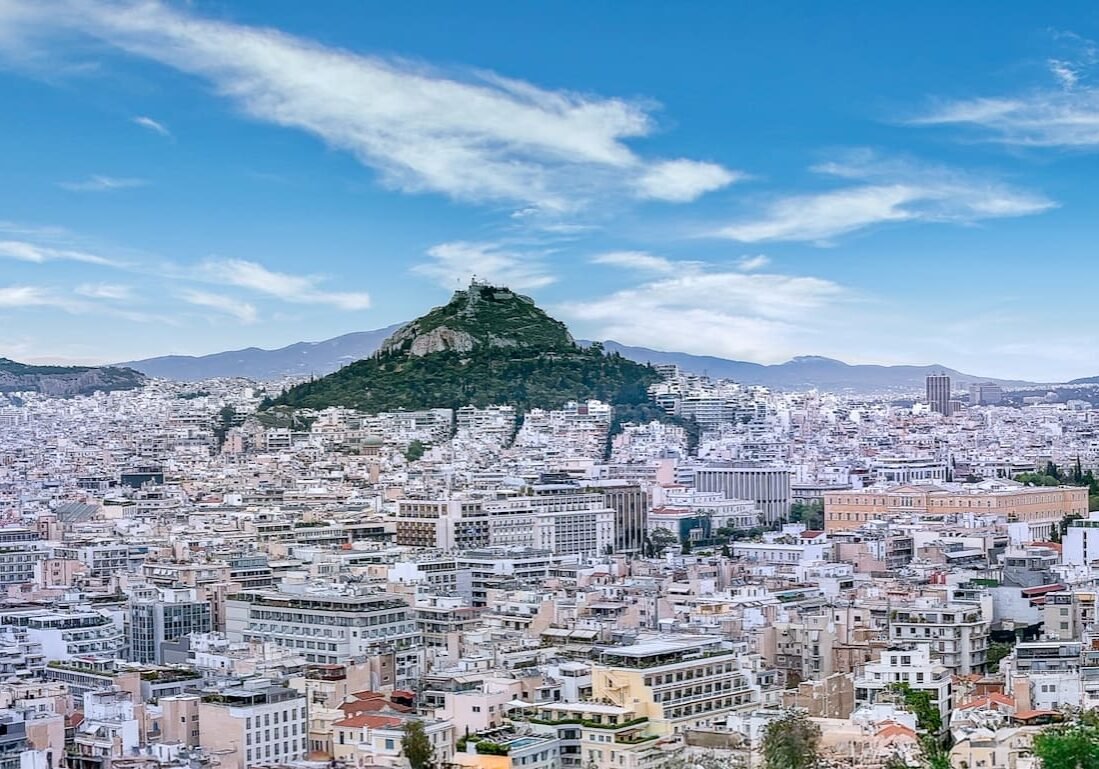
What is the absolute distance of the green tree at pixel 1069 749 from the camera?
1488 centimetres

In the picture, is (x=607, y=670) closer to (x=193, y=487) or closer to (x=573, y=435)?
(x=193, y=487)

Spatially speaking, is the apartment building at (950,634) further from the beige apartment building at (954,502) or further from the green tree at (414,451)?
the green tree at (414,451)

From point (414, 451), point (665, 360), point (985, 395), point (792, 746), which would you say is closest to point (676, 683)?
point (792, 746)

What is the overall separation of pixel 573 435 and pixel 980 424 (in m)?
29.2

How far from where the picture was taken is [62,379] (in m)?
105

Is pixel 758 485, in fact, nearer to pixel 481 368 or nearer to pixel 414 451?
pixel 414 451

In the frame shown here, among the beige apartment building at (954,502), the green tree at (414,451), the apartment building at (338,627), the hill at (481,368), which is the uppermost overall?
the hill at (481,368)

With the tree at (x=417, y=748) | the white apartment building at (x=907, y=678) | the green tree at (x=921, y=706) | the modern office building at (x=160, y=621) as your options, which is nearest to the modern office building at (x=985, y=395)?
the modern office building at (x=160, y=621)

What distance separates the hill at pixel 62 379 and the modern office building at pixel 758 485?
2284 inches

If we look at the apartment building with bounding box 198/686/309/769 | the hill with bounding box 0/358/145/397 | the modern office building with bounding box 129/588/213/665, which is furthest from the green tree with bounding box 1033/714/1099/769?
the hill with bounding box 0/358/145/397

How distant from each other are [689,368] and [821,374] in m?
24.7

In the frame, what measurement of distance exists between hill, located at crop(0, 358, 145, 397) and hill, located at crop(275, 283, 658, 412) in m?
31.5

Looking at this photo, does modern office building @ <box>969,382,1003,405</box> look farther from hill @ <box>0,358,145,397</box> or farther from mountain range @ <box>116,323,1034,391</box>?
hill @ <box>0,358,145,397</box>

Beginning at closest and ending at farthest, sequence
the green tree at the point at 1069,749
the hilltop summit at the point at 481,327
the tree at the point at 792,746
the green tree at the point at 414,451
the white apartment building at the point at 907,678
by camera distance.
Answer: the green tree at the point at 1069,749
the tree at the point at 792,746
the white apartment building at the point at 907,678
the green tree at the point at 414,451
the hilltop summit at the point at 481,327
